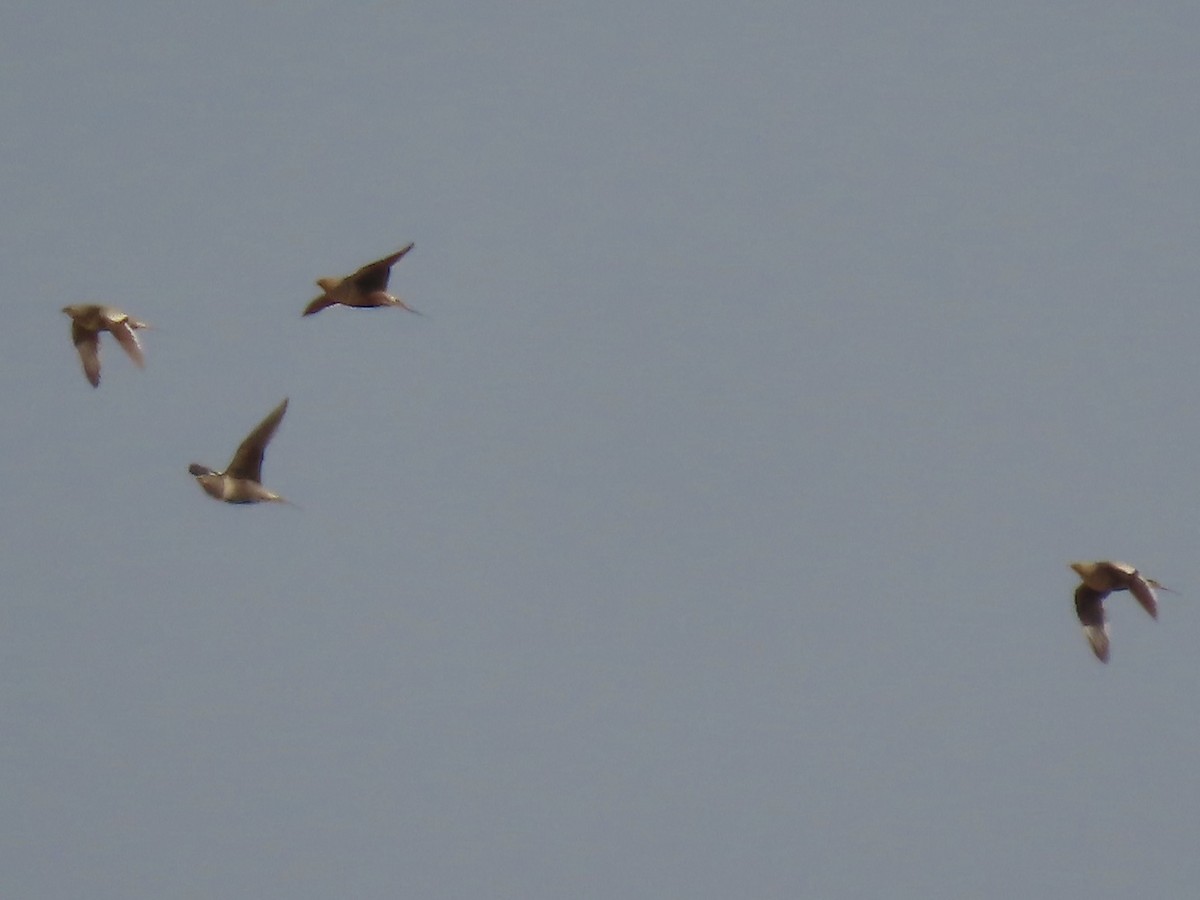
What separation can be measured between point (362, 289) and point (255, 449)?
1.88 meters

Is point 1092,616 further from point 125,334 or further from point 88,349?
point 88,349

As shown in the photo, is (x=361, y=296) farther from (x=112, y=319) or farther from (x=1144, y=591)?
(x=1144, y=591)

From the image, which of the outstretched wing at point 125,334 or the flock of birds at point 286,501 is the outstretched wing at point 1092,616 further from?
the outstretched wing at point 125,334

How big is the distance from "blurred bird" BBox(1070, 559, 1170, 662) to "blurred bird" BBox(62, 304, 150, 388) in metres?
9.55

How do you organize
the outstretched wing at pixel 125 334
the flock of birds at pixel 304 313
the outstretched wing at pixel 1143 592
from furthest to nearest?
the outstretched wing at pixel 125 334 → the flock of birds at pixel 304 313 → the outstretched wing at pixel 1143 592

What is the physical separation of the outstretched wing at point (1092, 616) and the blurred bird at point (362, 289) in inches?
268

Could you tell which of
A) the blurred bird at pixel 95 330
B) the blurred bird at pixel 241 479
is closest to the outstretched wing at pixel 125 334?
the blurred bird at pixel 95 330

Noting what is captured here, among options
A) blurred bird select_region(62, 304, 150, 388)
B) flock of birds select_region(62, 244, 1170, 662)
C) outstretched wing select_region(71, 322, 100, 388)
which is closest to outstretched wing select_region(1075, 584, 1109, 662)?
flock of birds select_region(62, 244, 1170, 662)

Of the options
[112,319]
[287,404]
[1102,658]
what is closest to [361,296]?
[287,404]

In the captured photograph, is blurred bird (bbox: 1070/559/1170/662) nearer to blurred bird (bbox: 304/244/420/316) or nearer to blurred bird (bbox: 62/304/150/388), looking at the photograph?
blurred bird (bbox: 304/244/420/316)

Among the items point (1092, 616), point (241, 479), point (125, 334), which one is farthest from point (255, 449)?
point (1092, 616)

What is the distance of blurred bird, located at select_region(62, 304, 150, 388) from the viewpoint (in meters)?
20.4

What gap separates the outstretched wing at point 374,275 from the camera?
61.6ft

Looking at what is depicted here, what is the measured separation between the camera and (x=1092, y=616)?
18.7 metres
